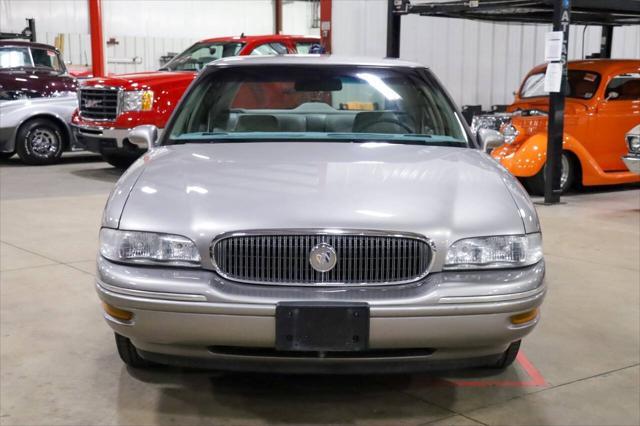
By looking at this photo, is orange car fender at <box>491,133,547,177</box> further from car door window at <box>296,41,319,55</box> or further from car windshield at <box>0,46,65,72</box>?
car windshield at <box>0,46,65,72</box>

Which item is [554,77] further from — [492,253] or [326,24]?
[492,253]

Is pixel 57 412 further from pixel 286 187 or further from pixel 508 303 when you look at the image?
pixel 508 303

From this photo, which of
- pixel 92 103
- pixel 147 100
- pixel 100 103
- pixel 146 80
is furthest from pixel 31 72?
pixel 147 100

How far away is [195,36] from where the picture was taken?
931 inches

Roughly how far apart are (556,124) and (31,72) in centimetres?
745

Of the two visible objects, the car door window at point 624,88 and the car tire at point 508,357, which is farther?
the car door window at point 624,88

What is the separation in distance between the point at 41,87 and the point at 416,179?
30.9 ft

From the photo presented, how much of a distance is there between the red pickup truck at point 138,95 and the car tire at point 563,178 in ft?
11.7

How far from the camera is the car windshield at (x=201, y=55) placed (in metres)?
10.0

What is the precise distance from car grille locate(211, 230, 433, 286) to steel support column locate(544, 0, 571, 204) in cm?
587

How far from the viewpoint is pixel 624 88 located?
892 centimetres

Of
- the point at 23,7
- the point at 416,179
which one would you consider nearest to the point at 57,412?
the point at 416,179

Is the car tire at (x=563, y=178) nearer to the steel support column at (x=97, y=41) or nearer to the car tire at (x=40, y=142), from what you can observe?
the car tire at (x=40, y=142)

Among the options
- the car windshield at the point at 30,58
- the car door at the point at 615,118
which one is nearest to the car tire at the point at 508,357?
the car door at the point at 615,118
